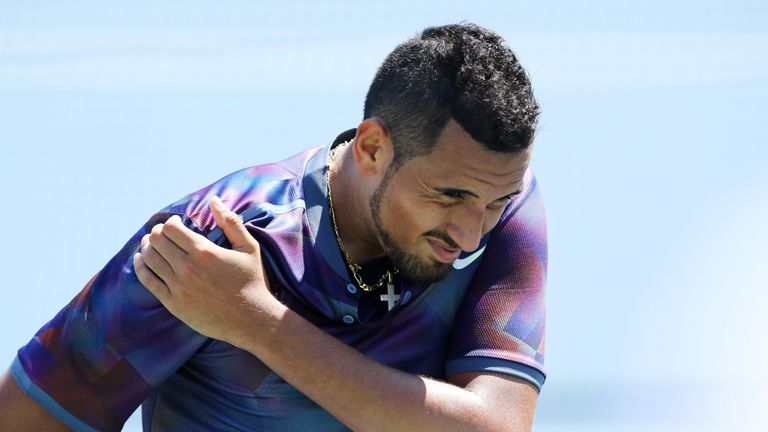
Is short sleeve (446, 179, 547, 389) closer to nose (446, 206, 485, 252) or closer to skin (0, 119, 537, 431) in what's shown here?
skin (0, 119, 537, 431)

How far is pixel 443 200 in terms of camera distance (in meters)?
2.61

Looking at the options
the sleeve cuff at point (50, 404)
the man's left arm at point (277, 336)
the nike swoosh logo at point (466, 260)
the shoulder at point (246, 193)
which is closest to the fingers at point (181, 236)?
the man's left arm at point (277, 336)

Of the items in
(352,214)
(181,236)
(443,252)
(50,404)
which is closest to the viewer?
(181,236)

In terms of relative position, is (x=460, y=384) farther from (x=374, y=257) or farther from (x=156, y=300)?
(x=156, y=300)

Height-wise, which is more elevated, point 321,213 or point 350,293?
point 321,213

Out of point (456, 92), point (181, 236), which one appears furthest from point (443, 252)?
point (181, 236)

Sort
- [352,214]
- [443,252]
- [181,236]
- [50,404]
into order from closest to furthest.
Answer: [181,236], [50,404], [443,252], [352,214]

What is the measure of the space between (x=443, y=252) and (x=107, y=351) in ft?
2.43

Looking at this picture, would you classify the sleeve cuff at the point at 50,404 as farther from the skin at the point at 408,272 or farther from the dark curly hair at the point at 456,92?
the dark curly hair at the point at 456,92

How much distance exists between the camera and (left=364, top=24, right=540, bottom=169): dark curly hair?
257 cm

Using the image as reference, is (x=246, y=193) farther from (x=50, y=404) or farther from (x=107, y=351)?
(x=50, y=404)

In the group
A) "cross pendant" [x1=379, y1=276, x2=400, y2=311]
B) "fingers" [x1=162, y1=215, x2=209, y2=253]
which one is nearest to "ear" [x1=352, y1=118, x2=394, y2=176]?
"cross pendant" [x1=379, y1=276, x2=400, y2=311]

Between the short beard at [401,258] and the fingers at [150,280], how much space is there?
0.53 m

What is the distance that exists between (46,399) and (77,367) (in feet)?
0.30
